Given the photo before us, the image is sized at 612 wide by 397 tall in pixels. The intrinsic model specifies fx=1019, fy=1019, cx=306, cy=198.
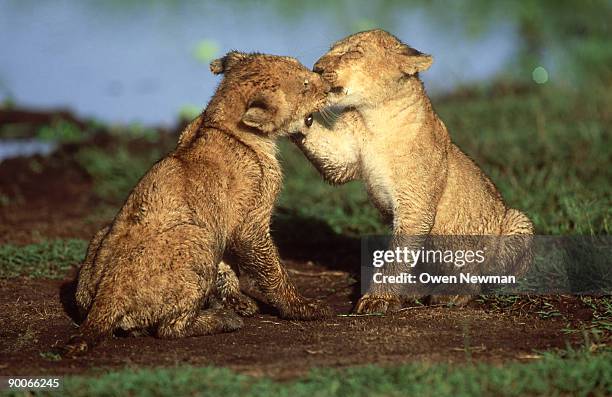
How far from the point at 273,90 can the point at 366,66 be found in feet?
2.63

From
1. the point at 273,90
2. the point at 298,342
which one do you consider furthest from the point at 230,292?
the point at 273,90

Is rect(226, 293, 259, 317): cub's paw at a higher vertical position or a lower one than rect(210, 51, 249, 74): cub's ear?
lower

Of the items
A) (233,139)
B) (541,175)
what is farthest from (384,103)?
(541,175)

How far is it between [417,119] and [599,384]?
2653mm

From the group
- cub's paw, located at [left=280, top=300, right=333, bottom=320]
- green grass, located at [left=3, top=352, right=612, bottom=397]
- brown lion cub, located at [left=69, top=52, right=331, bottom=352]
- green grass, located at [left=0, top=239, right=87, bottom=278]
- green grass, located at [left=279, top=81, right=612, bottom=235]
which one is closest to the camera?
green grass, located at [left=3, top=352, right=612, bottom=397]

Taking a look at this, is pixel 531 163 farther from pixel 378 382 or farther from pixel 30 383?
pixel 30 383

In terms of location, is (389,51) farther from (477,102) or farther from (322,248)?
(477,102)

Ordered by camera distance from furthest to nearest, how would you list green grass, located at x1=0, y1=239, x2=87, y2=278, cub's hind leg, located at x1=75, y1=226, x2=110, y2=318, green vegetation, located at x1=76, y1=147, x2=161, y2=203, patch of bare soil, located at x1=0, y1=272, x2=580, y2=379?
green vegetation, located at x1=76, y1=147, x2=161, y2=203 < green grass, located at x1=0, y1=239, x2=87, y2=278 < cub's hind leg, located at x1=75, y1=226, x2=110, y2=318 < patch of bare soil, located at x1=0, y1=272, x2=580, y2=379

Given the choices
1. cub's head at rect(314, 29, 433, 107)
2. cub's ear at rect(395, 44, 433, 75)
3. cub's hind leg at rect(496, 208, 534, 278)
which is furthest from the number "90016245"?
cub's hind leg at rect(496, 208, 534, 278)

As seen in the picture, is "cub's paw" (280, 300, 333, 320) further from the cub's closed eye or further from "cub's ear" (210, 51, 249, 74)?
"cub's ear" (210, 51, 249, 74)

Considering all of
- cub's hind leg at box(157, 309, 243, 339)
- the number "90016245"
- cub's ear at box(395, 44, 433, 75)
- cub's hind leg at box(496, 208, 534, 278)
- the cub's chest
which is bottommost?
the number "90016245"

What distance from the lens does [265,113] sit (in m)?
6.34

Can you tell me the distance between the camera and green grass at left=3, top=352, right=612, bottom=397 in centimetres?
484

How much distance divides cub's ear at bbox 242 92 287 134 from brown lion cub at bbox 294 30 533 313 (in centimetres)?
52
